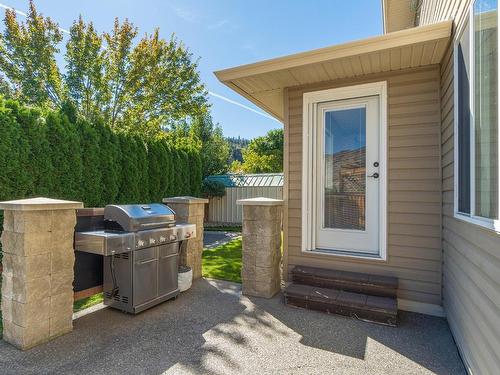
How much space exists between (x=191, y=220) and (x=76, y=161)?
3074 millimetres

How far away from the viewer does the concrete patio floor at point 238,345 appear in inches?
84.6

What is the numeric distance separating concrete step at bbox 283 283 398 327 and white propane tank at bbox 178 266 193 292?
1.27 metres

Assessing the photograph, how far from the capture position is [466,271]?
2.15 metres

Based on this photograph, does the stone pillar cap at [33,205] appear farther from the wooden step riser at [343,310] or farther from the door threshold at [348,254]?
the door threshold at [348,254]

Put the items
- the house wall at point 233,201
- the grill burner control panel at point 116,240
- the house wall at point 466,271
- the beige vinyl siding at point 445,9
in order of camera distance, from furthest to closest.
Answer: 1. the house wall at point 233,201
2. the grill burner control panel at point 116,240
3. the beige vinyl siding at point 445,9
4. the house wall at point 466,271

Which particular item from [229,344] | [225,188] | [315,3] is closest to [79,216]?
[229,344]

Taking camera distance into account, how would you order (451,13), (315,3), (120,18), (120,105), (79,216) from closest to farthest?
(451,13), (79,216), (315,3), (120,18), (120,105)

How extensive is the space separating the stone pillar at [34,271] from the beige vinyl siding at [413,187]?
2.93 metres

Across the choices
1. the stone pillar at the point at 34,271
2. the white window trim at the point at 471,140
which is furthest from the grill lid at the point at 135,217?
the white window trim at the point at 471,140

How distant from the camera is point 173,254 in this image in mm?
3438

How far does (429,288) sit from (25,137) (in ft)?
20.1

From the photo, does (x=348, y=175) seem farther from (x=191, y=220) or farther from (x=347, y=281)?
(x=191, y=220)

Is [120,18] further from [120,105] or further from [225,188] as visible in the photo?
[225,188]

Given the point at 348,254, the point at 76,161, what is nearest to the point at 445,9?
the point at 348,254
